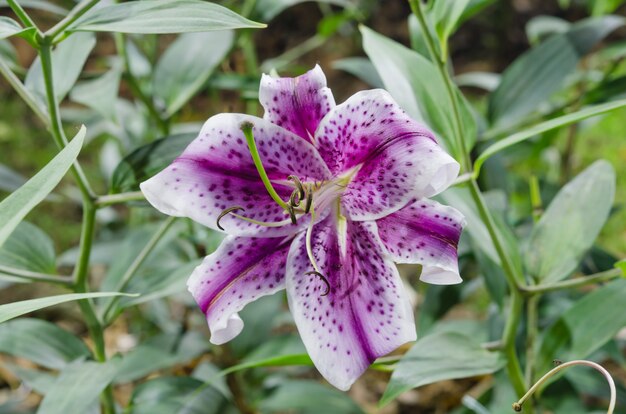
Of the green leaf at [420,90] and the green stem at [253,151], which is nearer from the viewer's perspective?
the green stem at [253,151]

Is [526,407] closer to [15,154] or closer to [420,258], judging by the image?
[420,258]

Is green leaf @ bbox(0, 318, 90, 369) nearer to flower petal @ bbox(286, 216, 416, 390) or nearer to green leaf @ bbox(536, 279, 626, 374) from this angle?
flower petal @ bbox(286, 216, 416, 390)

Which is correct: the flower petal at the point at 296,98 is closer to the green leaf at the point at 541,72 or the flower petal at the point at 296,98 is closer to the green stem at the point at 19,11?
the green stem at the point at 19,11

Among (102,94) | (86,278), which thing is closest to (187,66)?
(102,94)

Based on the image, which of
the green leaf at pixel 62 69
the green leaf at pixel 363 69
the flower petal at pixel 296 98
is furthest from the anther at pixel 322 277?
the green leaf at pixel 363 69

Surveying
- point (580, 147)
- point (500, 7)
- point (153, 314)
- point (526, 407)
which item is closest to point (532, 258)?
point (526, 407)

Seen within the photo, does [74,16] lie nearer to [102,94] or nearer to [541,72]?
[102,94]

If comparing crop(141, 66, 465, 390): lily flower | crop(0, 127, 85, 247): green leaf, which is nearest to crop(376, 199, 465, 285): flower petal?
crop(141, 66, 465, 390): lily flower
